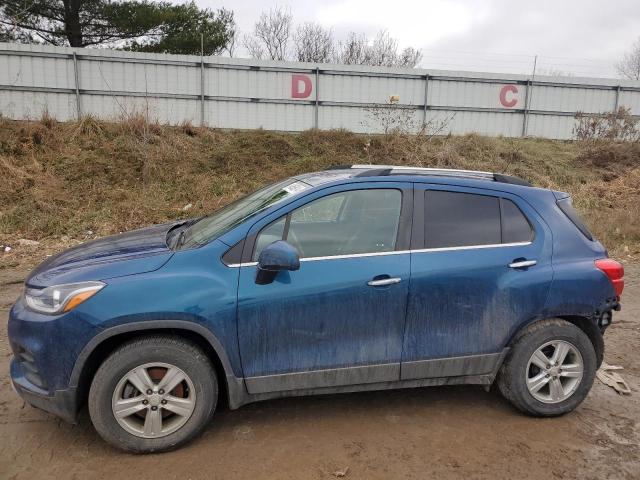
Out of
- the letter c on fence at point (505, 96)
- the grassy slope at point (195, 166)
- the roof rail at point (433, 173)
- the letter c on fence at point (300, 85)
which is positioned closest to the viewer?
the roof rail at point (433, 173)

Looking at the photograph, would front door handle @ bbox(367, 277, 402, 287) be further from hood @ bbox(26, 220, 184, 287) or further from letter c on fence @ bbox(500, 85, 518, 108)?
letter c on fence @ bbox(500, 85, 518, 108)

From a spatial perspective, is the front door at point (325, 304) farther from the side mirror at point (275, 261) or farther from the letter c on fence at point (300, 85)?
the letter c on fence at point (300, 85)

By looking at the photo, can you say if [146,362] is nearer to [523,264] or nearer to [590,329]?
[523,264]

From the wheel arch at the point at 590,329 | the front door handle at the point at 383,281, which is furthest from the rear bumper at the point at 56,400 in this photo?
the wheel arch at the point at 590,329

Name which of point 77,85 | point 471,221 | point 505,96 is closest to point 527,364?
point 471,221

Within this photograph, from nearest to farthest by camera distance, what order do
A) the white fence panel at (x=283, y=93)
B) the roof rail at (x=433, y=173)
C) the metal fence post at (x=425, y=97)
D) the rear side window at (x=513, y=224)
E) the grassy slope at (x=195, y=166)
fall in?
the rear side window at (x=513, y=224) → the roof rail at (x=433, y=173) → the grassy slope at (x=195, y=166) → the white fence panel at (x=283, y=93) → the metal fence post at (x=425, y=97)

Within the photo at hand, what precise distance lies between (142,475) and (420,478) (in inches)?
62.6

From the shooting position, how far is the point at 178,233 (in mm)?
3955

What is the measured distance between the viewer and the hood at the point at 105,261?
10.2 ft

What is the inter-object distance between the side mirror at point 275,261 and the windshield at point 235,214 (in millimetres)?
414

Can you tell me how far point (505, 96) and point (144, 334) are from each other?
52.1 ft

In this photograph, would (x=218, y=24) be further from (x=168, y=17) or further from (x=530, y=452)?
(x=530, y=452)

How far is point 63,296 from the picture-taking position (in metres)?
3.03

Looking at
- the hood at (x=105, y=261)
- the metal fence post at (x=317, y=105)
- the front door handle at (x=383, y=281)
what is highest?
the metal fence post at (x=317, y=105)
